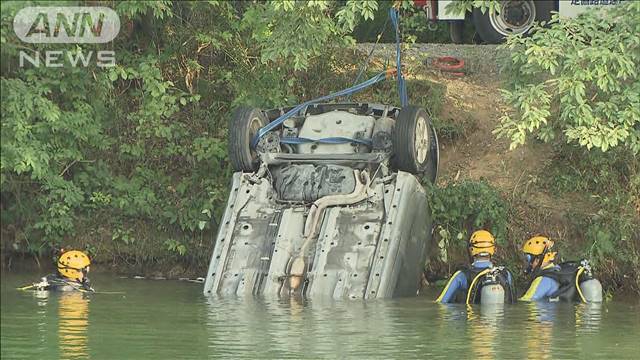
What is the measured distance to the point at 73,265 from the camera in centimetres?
1745

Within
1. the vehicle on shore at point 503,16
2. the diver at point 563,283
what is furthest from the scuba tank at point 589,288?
the vehicle on shore at point 503,16

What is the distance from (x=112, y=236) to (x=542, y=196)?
216 inches

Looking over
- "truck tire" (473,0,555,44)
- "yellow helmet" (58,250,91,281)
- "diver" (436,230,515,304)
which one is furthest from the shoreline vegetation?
"yellow helmet" (58,250,91,281)

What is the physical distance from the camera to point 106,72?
20.5 metres

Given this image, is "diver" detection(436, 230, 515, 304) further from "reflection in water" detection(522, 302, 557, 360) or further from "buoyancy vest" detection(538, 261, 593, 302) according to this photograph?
"buoyancy vest" detection(538, 261, 593, 302)

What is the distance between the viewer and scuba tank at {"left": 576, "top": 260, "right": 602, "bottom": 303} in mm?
16406

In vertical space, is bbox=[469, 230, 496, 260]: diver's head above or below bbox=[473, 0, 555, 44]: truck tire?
below

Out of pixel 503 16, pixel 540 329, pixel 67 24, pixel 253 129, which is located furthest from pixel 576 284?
pixel 503 16

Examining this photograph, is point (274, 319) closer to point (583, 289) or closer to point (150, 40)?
point (583, 289)

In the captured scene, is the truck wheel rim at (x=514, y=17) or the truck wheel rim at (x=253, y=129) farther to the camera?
the truck wheel rim at (x=514, y=17)

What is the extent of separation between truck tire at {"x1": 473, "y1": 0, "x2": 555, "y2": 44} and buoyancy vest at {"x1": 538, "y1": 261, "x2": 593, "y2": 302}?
659 centimetres

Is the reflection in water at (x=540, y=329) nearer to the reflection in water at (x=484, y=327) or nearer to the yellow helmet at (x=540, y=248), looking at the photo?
the reflection in water at (x=484, y=327)

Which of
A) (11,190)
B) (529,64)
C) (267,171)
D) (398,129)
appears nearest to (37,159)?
(11,190)

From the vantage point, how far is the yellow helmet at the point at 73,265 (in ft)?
57.2
